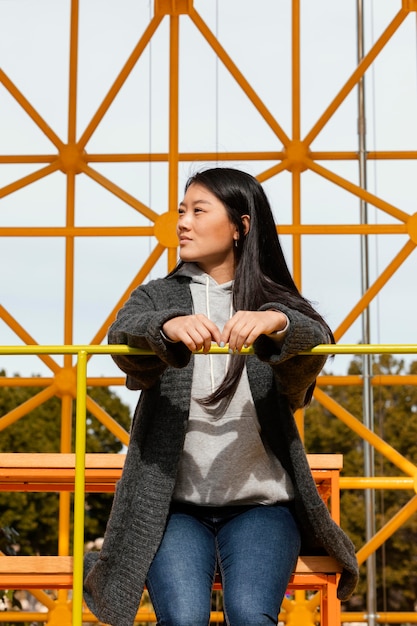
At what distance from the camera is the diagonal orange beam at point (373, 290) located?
707 centimetres

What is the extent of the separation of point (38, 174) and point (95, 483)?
2890mm

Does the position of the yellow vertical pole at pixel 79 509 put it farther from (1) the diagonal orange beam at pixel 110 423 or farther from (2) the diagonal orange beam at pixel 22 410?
(1) the diagonal orange beam at pixel 110 423

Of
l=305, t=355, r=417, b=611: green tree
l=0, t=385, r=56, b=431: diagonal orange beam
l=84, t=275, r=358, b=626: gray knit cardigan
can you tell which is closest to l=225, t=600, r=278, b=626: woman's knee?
l=84, t=275, r=358, b=626: gray knit cardigan

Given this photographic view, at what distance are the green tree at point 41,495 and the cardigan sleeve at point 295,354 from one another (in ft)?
64.7

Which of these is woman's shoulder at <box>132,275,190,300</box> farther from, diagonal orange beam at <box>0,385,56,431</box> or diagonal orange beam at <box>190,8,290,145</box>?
diagonal orange beam at <box>190,8,290,145</box>

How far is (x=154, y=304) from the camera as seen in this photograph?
10.6 feet

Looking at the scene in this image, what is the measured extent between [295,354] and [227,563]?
0.53m

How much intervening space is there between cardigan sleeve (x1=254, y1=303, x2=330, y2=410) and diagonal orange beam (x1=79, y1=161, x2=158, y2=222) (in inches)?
157

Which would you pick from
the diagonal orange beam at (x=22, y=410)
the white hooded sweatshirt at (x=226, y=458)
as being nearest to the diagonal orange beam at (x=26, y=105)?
the diagonal orange beam at (x=22, y=410)

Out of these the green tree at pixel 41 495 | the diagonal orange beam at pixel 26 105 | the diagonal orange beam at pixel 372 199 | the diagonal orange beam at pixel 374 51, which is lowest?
the green tree at pixel 41 495

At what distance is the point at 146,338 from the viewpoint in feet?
9.79

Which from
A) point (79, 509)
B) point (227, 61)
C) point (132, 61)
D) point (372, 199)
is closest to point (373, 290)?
point (372, 199)

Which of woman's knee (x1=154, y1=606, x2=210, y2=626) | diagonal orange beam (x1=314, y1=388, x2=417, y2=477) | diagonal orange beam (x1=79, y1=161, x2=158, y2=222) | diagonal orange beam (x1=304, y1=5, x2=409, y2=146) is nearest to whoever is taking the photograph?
woman's knee (x1=154, y1=606, x2=210, y2=626)

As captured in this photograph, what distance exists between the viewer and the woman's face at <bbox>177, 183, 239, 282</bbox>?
327 cm
